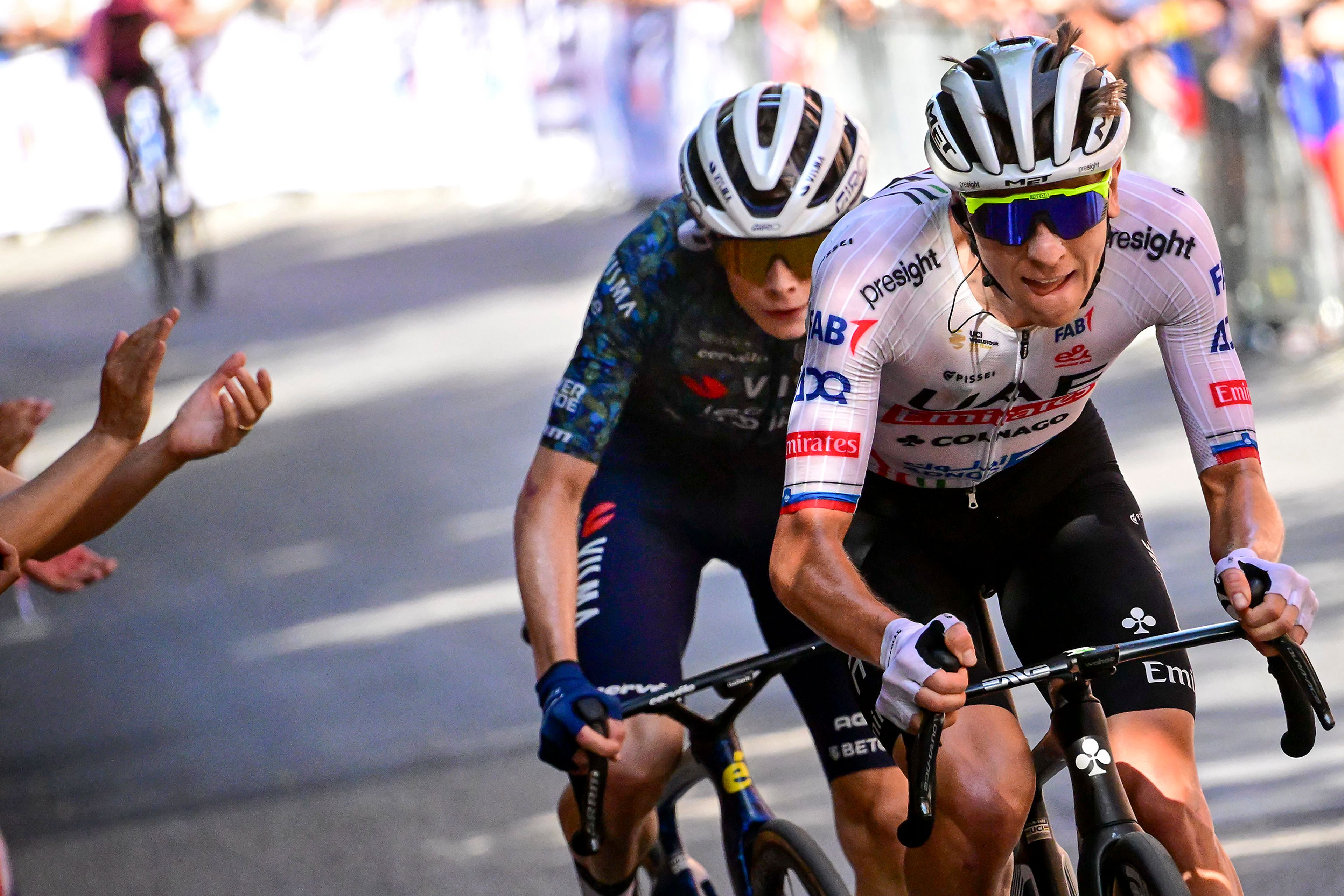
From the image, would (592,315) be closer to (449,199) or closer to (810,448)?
(810,448)

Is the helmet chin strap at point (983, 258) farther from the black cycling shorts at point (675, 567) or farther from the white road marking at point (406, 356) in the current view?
the white road marking at point (406, 356)

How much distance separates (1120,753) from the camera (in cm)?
300

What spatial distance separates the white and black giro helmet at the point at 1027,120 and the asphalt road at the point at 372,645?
2395mm

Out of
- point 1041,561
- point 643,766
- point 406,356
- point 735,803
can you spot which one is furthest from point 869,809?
point 406,356

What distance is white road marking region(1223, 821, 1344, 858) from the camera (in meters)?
4.70

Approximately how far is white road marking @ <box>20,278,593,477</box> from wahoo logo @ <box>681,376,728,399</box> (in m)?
7.35

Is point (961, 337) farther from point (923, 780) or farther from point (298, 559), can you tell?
point (298, 559)

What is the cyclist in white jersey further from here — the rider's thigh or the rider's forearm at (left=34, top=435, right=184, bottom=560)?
the rider's forearm at (left=34, top=435, right=184, bottom=560)

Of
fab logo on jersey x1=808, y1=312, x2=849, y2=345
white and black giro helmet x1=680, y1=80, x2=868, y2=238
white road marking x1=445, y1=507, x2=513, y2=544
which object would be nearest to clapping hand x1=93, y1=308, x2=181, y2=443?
white and black giro helmet x1=680, y1=80, x2=868, y2=238

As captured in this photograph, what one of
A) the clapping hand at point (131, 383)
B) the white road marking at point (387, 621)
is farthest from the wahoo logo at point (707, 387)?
the white road marking at point (387, 621)

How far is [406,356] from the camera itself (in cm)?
1266

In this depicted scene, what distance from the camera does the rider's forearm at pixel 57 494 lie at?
3.43m

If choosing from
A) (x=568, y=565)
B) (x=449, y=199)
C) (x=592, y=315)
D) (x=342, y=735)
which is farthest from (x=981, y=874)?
(x=449, y=199)

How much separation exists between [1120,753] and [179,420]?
Result: 1995 mm
